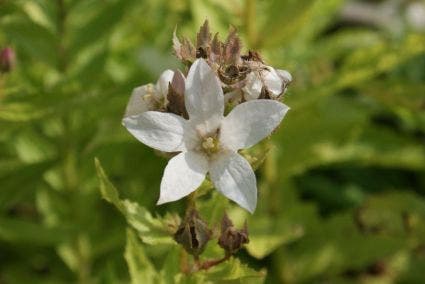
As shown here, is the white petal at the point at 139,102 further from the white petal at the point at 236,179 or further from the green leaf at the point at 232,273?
the green leaf at the point at 232,273

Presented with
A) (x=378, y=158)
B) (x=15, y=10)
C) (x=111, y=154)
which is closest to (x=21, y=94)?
(x=15, y=10)

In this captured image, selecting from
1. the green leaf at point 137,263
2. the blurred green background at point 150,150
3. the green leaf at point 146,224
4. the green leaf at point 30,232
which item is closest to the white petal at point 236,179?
the green leaf at point 146,224

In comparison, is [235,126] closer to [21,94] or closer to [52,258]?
[21,94]

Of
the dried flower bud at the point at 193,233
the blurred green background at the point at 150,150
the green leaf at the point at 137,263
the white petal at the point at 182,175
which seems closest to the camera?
the white petal at the point at 182,175

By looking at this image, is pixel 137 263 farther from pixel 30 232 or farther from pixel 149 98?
pixel 30 232

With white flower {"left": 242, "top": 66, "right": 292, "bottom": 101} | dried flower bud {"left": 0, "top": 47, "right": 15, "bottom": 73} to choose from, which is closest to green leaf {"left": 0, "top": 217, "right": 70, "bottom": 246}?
dried flower bud {"left": 0, "top": 47, "right": 15, "bottom": 73}

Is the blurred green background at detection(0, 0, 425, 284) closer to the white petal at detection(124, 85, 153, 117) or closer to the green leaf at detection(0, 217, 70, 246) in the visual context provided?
the green leaf at detection(0, 217, 70, 246)
